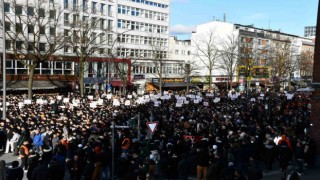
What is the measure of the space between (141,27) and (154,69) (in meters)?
7.69

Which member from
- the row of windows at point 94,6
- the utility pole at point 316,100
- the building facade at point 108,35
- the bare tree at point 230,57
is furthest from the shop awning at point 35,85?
the utility pole at point 316,100

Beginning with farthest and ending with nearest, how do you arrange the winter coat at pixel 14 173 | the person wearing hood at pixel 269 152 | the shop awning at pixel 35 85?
the shop awning at pixel 35 85
the person wearing hood at pixel 269 152
the winter coat at pixel 14 173

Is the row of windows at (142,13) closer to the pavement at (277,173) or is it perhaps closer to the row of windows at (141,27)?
the row of windows at (141,27)

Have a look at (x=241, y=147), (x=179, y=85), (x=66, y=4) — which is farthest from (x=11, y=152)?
(x=179, y=85)

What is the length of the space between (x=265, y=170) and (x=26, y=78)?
39.9 m

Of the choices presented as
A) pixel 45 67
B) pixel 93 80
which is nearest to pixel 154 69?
pixel 93 80

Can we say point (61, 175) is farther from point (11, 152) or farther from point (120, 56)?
point (120, 56)

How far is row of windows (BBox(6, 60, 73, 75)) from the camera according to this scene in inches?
1908

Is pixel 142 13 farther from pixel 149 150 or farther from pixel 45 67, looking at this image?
pixel 149 150

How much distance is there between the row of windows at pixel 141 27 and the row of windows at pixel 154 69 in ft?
21.2

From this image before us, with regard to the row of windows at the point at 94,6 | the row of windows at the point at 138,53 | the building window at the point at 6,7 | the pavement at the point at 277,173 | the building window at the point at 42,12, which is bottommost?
the pavement at the point at 277,173

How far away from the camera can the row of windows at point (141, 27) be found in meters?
64.9

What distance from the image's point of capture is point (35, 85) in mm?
48438

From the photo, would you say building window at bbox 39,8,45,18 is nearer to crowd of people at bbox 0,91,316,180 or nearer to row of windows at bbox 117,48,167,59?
crowd of people at bbox 0,91,316,180
